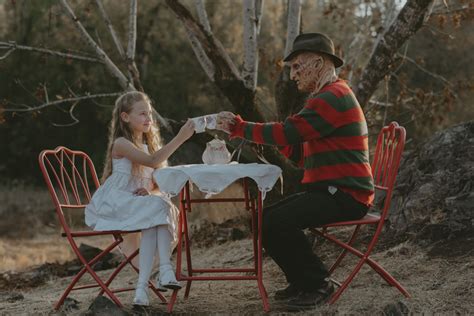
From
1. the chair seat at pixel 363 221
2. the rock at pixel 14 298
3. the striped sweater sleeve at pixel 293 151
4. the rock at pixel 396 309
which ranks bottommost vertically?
the rock at pixel 14 298

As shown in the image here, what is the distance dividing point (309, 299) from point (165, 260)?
34.0 inches

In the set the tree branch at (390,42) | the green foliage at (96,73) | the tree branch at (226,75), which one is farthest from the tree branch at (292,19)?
the green foliage at (96,73)

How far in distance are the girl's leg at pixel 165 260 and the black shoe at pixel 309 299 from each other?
69 cm

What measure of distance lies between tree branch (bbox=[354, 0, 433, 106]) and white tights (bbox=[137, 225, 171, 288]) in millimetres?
3413

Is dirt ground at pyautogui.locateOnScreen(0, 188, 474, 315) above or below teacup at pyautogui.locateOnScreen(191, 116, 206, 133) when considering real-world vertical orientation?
below

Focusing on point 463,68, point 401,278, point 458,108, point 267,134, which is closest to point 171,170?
point 267,134

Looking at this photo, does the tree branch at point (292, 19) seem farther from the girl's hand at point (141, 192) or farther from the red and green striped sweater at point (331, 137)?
the girl's hand at point (141, 192)

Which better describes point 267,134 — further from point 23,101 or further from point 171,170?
point 23,101

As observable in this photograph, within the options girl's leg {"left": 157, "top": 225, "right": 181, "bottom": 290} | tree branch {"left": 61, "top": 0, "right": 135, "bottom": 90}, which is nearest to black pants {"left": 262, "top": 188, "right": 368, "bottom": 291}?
girl's leg {"left": 157, "top": 225, "right": 181, "bottom": 290}

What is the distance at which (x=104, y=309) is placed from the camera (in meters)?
4.54

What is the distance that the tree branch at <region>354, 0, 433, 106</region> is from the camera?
721cm

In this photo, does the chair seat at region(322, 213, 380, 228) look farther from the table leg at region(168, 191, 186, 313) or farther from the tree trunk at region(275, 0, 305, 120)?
the tree trunk at region(275, 0, 305, 120)

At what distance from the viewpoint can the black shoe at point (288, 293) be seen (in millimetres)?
4836

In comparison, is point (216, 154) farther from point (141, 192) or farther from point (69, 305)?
point (69, 305)
